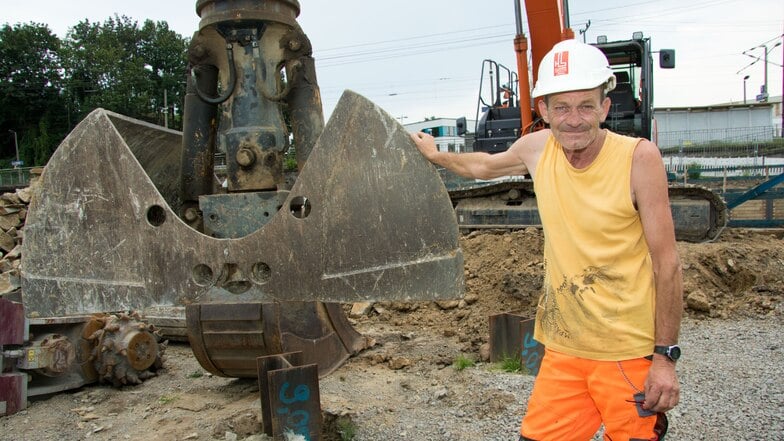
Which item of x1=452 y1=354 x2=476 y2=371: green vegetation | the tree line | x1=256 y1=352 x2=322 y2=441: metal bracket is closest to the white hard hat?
x1=256 y1=352 x2=322 y2=441: metal bracket

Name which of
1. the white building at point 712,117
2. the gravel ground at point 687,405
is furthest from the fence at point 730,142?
the gravel ground at point 687,405

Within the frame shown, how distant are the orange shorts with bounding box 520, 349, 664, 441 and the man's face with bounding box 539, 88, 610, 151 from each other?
0.76 metres

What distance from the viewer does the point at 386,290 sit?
112 inches

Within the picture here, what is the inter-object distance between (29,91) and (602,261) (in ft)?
195

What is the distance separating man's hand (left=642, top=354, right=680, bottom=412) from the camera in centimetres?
215

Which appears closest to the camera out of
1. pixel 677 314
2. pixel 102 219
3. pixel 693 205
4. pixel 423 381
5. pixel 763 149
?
pixel 677 314

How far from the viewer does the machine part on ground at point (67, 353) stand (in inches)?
187

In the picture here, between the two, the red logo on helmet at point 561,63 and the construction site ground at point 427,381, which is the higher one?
the red logo on helmet at point 561,63

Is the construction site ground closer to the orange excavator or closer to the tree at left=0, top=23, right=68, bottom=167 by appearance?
the orange excavator

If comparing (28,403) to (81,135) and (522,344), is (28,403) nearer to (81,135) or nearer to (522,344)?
(81,135)

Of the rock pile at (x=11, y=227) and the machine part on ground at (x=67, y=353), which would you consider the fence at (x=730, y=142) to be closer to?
the rock pile at (x=11, y=227)

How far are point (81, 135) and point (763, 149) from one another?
92.9 ft

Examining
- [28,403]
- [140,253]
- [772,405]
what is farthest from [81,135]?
[772,405]

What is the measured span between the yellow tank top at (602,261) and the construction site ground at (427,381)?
1.57 metres
